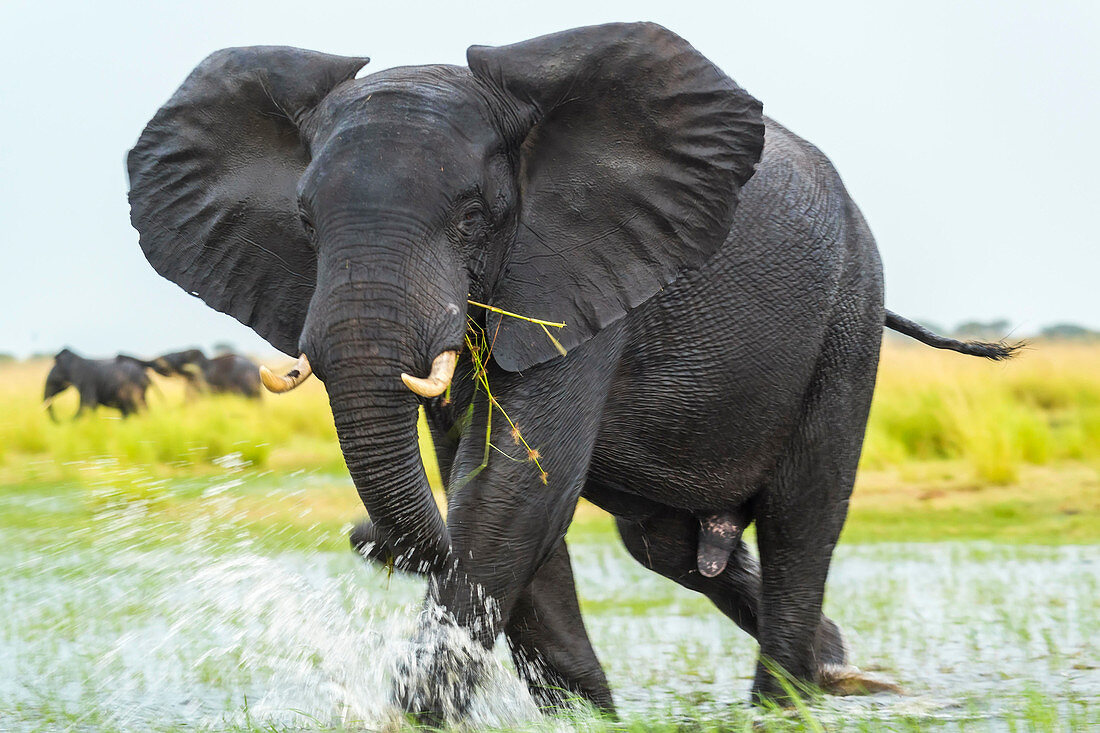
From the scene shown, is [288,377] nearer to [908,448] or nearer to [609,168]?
[609,168]

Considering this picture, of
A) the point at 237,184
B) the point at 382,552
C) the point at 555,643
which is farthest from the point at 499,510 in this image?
the point at 237,184

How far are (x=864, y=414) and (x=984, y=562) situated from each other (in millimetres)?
4516

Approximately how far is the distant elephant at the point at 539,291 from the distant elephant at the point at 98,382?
588 inches

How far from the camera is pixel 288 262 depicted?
4.82m

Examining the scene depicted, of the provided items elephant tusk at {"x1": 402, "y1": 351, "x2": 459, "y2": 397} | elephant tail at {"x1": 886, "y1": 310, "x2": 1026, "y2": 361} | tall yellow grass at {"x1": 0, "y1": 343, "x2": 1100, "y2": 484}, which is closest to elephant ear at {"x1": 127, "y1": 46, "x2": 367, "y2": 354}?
elephant tusk at {"x1": 402, "y1": 351, "x2": 459, "y2": 397}

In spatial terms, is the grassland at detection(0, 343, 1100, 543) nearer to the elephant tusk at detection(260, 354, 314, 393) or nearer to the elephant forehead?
the elephant forehead

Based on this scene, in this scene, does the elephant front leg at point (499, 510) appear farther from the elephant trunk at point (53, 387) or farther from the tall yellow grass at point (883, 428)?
the elephant trunk at point (53, 387)

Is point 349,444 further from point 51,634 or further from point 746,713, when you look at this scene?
point 51,634

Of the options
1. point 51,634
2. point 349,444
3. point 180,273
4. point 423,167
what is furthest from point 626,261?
point 51,634

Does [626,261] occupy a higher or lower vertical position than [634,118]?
lower

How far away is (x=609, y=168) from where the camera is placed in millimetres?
4723

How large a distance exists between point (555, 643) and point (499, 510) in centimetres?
119

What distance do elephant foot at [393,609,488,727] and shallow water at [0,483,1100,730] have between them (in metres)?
0.07

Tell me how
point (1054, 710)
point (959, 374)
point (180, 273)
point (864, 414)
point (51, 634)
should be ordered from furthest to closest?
point (959, 374) → point (51, 634) → point (864, 414) → point (180, 273) → point (1054, 710)
